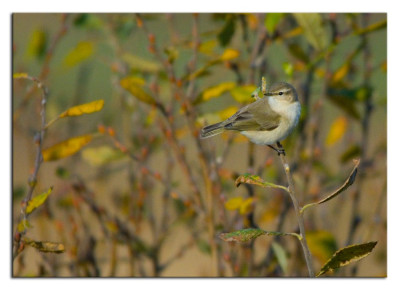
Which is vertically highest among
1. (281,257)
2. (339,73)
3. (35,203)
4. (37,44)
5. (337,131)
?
(37,44)

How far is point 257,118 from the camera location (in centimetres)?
111

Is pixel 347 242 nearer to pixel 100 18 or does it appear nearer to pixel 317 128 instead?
pixel 317 128

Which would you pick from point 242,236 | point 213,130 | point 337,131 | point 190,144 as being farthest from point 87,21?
point 242,236

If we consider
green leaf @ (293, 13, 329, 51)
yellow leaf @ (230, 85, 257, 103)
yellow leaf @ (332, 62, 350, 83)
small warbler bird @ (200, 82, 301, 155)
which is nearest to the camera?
small warbler bird @ (200, 82, 301, 155)

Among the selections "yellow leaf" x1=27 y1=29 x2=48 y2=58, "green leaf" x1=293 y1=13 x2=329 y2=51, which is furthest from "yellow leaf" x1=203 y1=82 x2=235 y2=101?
"yellow leaf" x1=27 y1=29 x2=48 y2=58

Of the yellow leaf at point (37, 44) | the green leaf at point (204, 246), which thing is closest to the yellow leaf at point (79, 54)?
the yellow leaf at point (37, 44)

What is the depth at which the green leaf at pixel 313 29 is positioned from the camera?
1.33 m

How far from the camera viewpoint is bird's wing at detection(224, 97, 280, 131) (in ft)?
3.59

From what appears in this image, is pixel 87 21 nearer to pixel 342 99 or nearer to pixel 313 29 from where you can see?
pixel 313 29

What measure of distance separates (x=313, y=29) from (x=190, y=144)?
51 cm

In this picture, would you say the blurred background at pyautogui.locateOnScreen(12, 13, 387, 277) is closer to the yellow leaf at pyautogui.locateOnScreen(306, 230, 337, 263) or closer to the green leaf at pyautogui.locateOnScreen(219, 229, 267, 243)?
the yellow leaf at pyautogui.locateOnScreen(306, 230, 337, 263)

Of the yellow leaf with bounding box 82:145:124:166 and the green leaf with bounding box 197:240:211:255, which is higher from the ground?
the yellow leaf with bounding box 82:145:124:166

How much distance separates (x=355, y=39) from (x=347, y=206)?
553mm

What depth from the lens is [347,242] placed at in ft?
5.30
